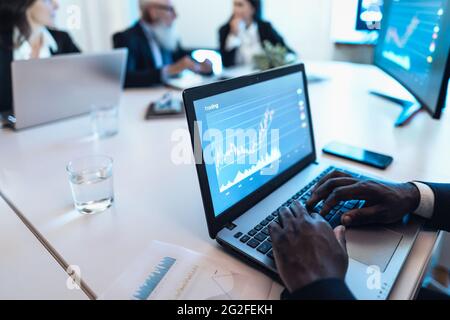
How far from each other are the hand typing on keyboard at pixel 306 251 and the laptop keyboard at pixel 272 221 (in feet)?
0.10

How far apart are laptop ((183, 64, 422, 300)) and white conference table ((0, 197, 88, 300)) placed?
0.85 ft

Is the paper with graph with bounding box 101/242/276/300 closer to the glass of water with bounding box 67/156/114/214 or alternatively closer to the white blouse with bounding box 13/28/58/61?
the glass of water with bounding box 67/156/114/214

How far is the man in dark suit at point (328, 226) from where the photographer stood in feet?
1.52

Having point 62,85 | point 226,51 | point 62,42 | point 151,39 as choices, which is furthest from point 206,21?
point 62,85

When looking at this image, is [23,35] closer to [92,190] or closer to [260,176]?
[92,190]

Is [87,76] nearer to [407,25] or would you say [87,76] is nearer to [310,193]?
[310,193]

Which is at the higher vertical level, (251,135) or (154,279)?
(251,135)

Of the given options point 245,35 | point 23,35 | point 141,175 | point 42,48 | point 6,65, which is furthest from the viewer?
point 245,35

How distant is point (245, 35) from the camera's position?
2.77 meters

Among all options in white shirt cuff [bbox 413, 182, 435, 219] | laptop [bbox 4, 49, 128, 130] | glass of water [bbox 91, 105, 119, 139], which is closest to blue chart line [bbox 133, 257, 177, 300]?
white shirt cuff [bbox 413, 182, 435, 219]

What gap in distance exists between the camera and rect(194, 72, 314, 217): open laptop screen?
1.99ft

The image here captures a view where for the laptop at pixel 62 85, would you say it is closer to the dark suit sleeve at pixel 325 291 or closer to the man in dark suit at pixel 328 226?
the man in dark suit at pixel 328 226

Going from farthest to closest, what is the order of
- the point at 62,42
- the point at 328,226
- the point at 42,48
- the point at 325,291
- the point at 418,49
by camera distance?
the point at 62,42, the point at 42,48, the point at 418,49, the point at 328,226, the point at 325,291

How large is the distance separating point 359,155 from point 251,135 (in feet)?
1.45
